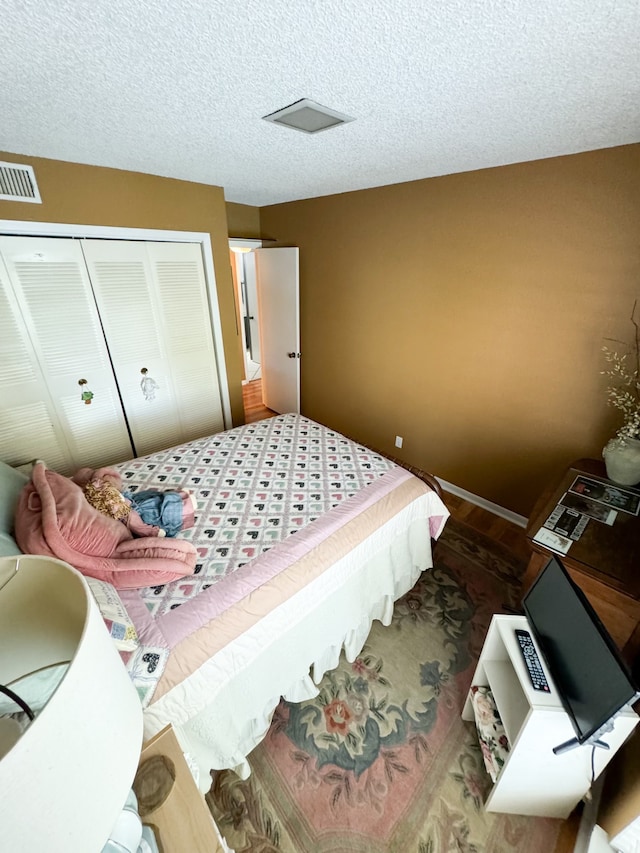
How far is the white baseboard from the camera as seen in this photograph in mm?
2596

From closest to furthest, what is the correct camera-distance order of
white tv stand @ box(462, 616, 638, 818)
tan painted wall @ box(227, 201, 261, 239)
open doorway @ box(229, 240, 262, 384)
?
white tv stand @ box(462, 616, 638, 818)
tan painted wall @ box(227, 201, 261, 239)
open doorway @ box(229, 240, 262, 384)

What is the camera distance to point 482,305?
2.38 meters

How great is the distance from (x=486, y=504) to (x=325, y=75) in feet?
8.89

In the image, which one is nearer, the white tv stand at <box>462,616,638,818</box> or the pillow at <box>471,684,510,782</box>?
the white tv stand at <box>462,616,638,818</box>

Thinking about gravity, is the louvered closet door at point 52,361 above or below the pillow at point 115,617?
above

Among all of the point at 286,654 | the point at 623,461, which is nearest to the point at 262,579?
the point at 286,654

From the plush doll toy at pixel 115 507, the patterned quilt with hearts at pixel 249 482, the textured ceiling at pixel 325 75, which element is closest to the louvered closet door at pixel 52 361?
the textured ceiling at pixel 325 75

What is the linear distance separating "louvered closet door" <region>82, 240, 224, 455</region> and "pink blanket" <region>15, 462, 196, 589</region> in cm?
145

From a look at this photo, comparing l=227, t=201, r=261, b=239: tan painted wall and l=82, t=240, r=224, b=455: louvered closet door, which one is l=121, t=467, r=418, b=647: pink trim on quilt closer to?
l=82, t=240, r=224, b=455: louvered closet door

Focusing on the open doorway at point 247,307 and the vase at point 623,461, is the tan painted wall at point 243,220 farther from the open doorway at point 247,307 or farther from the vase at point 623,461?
the vase at point 623,461

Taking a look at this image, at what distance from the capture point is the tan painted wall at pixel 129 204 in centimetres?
208

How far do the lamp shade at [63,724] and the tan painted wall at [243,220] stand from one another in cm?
374

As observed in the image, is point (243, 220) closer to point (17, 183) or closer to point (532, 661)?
point (17, 183)

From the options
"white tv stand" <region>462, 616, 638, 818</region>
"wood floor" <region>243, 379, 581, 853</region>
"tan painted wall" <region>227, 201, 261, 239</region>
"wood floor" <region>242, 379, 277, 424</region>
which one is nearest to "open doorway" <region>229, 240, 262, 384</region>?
"wood floor" <region>242, 379, 277, 424</region>
